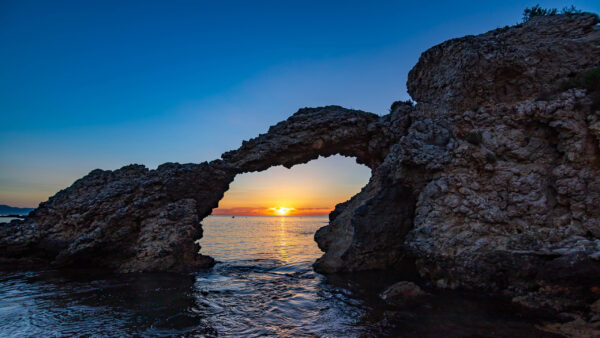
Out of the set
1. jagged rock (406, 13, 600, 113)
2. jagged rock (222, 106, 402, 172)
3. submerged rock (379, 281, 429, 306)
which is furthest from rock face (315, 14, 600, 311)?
jagged rock (222, 106, 402, 172)

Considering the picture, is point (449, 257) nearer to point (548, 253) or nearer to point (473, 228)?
point (473, 228)

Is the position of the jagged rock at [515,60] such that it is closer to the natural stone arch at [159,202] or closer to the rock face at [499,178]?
the rock face at [499,178]

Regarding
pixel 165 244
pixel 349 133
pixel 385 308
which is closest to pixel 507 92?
pixel 349 133

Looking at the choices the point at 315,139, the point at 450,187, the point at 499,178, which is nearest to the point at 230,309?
the point at 450,187

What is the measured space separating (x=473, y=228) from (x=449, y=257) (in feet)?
5.30

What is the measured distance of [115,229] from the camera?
17906 mm

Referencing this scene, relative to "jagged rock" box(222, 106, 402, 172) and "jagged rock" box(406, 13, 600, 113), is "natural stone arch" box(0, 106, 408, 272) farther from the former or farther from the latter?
"jagged rock" box(406, 13, 600, 113)

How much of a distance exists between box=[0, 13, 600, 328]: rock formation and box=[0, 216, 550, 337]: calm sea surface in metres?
1.69

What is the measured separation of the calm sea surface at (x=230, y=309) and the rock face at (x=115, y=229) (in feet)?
5.70

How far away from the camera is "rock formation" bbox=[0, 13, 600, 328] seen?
417 inches

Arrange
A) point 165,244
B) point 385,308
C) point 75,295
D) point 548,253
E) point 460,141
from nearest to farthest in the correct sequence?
point 548,253 < point 385,308 < point 75,295 < point 460,141 < point 165,244

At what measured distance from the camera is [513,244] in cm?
1090

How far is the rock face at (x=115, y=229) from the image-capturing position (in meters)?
17.6

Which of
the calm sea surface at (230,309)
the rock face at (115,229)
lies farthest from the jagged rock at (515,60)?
the rock face at (115,229)
